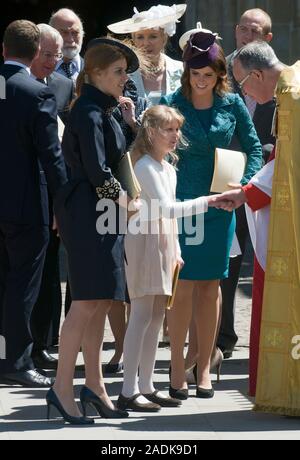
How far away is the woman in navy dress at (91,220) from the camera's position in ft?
22.9

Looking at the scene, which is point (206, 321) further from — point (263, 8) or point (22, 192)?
point (263, 8)

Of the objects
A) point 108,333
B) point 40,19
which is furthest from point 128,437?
point 40,19

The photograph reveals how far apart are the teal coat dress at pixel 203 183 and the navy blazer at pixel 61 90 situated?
1.12 meters

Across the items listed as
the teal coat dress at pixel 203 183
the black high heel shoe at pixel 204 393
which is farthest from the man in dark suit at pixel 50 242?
the black high heel shoe at pixel 204 393

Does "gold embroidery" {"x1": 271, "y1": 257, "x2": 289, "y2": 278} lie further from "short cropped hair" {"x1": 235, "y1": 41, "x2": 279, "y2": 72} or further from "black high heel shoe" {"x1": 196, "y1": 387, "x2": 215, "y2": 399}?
"short cropped hair" {"x1": 235, "y1": 41, "x2": 279, "y2": 72}

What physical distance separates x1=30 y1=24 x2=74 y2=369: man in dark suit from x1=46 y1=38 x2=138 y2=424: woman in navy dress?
1.61m

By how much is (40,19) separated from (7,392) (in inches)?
473

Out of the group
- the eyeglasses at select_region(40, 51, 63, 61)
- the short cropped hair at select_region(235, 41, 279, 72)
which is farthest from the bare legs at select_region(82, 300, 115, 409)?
the eyeglasses at select_region(40, 51, 63, 61)

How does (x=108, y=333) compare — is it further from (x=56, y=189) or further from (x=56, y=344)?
(x=56, y=189)

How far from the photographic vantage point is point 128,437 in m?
6.73

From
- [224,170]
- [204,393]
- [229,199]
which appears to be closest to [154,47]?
[224,170]

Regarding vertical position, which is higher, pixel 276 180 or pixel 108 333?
pixel 276 180

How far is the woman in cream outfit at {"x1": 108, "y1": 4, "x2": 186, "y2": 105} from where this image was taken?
29.0 ft

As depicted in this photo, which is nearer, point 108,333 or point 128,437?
point 128,437
